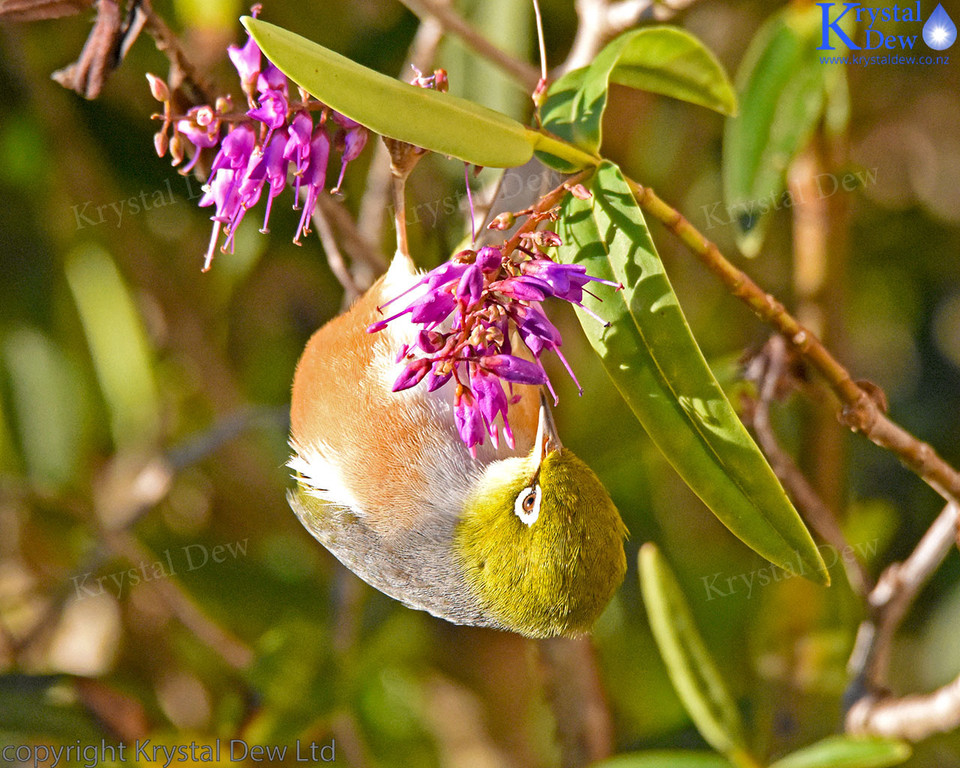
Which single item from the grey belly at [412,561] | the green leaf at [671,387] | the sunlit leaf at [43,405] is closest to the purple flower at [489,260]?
the green leaf at [671,387]

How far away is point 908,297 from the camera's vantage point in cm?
223

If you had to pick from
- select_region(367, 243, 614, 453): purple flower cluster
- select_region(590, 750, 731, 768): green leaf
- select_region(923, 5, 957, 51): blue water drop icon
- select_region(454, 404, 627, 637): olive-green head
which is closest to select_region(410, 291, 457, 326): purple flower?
select_region(367, 243, 614, 453): purple flower cluster

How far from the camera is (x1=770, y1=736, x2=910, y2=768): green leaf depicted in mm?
1125

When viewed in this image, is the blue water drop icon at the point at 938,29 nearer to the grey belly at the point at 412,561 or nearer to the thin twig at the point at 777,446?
the thin twig at the point at 777,446

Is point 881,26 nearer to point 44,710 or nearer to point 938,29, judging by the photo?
point 938,29

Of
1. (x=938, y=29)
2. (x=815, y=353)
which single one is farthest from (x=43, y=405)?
(x=938, y=29)

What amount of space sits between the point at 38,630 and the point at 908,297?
2212mm

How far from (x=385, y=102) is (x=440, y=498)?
50cm

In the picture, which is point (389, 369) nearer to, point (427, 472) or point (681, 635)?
point (427, 472)

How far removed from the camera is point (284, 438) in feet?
6.55

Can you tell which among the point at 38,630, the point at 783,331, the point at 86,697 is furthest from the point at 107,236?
the point at 783,331

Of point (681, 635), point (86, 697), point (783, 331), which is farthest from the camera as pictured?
point (86, 697)

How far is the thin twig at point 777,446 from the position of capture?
1.11 meters

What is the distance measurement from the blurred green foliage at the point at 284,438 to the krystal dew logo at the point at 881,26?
204 millimetres
